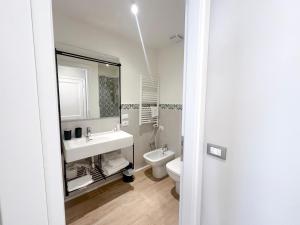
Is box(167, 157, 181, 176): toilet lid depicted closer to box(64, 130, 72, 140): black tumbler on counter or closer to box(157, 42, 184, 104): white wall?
box(157, 42, 184, 104): white wall

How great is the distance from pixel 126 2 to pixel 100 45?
77 centimetres

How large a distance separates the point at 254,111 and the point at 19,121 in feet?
3.32

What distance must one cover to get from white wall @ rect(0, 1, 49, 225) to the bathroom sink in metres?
1.32

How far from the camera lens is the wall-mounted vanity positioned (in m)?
1.80

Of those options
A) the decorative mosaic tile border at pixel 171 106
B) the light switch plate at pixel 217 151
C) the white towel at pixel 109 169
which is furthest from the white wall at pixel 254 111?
the decorative mosaic tile border at pixel 171 106

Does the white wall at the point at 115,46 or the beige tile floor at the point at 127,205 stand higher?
the white wall at the point at 115,46

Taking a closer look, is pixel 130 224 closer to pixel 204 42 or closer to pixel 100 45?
pixel 204 42

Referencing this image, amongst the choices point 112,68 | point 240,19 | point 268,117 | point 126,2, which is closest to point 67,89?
point 112,68

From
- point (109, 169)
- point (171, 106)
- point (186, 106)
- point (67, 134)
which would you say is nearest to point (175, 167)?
point (109, 169)

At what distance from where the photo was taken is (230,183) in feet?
3.06

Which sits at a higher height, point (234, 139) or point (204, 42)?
point (204, 42)

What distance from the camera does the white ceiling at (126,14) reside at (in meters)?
1.54

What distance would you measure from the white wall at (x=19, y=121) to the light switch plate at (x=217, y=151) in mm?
937

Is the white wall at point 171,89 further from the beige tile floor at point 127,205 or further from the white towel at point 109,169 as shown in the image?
the white towel at point 109,169
